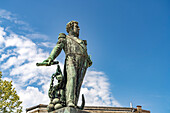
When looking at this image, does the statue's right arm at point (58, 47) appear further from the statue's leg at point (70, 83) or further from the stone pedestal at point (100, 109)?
the stone pedestal at point (100, 109)

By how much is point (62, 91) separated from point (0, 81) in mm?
14674

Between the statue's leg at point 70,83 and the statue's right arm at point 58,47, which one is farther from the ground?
the statue's right arm at point 58,47

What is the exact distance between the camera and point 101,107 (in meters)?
17.0

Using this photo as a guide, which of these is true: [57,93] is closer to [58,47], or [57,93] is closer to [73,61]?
[73,61]

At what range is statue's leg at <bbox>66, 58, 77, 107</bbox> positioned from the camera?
5152 mm

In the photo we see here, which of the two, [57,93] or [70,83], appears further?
[70,83]

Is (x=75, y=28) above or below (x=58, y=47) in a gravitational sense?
above

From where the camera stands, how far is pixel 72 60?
18.6ft

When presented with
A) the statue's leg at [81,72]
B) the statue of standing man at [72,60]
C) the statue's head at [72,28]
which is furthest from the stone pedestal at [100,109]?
the statue's head at [72,28]

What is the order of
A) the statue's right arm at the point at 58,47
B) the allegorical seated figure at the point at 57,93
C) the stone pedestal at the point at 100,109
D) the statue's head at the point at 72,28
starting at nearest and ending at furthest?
the allegorical seated figure at the point at 57,93 → the statue's right arm at the point at 58,47 → the statue's head at the point at 72,28 → the stone pedestal at the point at 100,109

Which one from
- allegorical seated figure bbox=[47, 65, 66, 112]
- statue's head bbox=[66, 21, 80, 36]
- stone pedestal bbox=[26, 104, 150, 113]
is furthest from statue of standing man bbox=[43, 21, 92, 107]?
stone pedestal bbox=[26, 104, 150, 113]

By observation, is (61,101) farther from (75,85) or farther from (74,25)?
(74,25)

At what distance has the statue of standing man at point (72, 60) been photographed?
5351 millimetres

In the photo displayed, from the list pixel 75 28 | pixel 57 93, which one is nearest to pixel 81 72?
pixel 57 93
